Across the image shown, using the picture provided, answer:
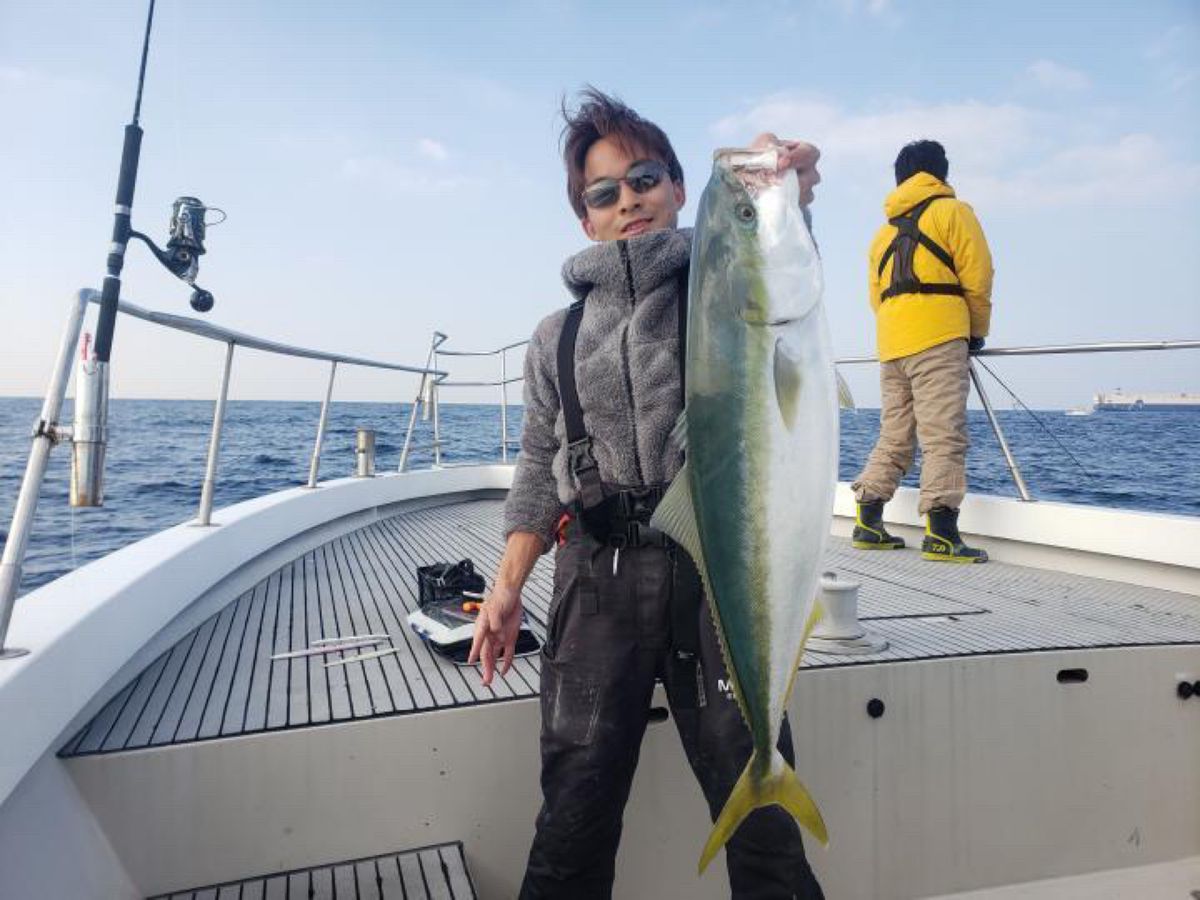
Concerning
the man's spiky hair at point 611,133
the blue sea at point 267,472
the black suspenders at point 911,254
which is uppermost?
the black suspenders at point 911,254

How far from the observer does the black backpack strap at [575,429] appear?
181 cm

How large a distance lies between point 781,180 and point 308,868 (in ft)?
6.82

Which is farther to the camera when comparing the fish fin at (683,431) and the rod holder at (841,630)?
the rod holder at (841,630)

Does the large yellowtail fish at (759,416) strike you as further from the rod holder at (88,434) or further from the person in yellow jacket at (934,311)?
the person in yellow jacket at (934,311)

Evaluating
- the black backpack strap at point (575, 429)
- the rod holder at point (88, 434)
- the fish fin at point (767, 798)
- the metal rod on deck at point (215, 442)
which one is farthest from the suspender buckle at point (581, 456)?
the metal rod on deck at point (215, 442)

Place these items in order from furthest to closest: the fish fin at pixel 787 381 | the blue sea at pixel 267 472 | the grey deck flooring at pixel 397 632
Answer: the blue sea at pixel 267 472
the grey deck flooring at pixel 397 632
the fish fin at pixel 787 381

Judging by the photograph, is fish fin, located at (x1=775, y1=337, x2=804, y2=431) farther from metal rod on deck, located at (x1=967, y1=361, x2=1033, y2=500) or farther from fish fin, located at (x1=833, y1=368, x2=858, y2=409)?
metal rod on deck, located at (x1=967, y1=361, x2=1033, y2=500)

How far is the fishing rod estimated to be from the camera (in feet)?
6.60

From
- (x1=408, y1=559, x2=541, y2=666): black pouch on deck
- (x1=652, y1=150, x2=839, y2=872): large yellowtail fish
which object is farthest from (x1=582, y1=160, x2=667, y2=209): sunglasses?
(x1=408, y1=559, x2=541, y2=666): black pouch on deck

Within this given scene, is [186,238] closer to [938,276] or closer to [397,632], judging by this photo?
[397,632]

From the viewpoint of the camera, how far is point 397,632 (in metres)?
3.36

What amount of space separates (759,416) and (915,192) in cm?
392

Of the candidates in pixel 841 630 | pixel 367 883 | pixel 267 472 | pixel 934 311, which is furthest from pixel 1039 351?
pixel 267 472

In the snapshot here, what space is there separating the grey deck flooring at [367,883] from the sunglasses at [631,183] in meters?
1.77
